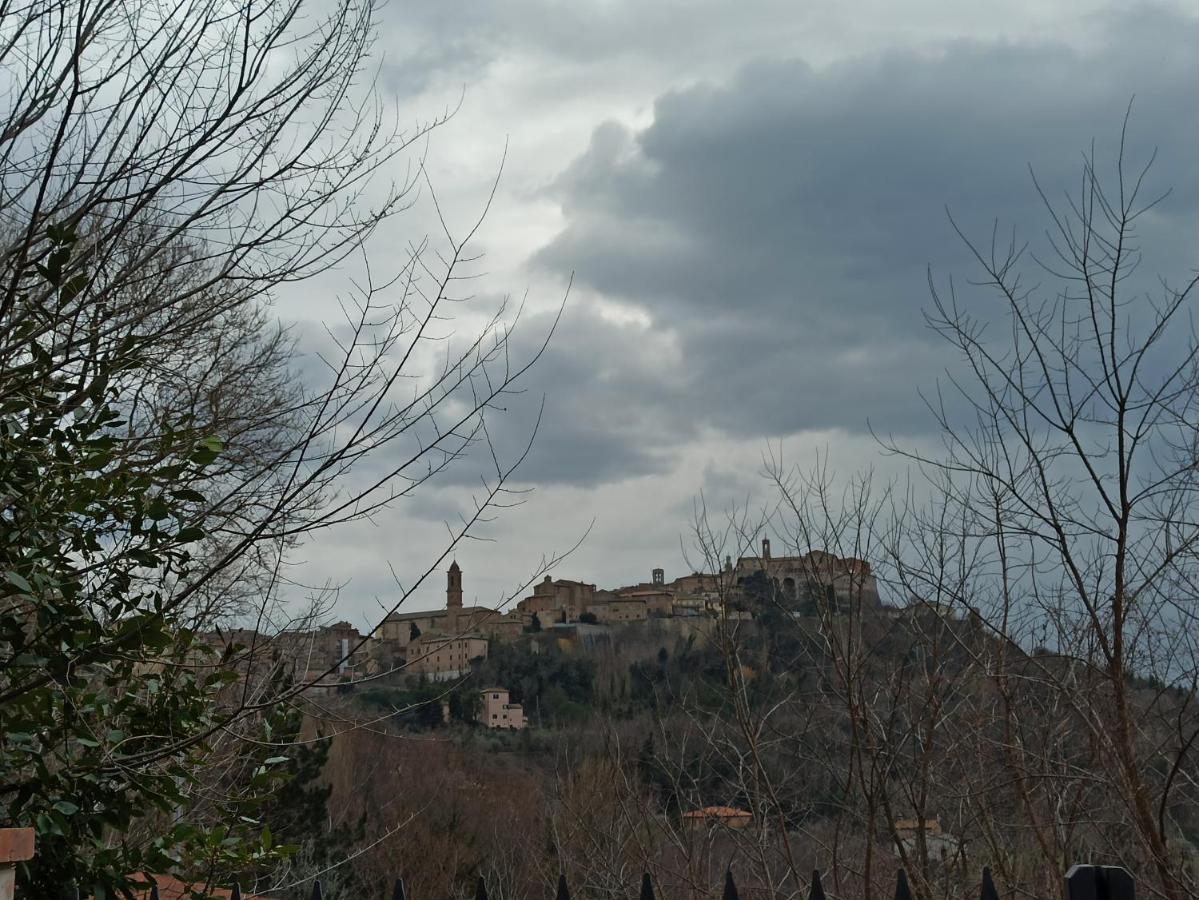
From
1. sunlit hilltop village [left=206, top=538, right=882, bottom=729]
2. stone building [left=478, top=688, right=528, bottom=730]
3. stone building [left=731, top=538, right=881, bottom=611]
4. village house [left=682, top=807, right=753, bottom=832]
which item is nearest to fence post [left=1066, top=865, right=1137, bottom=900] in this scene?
sunlit hilltop village [left=206, top=538, right=882, bottom=729]

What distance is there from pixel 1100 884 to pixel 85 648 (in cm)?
214

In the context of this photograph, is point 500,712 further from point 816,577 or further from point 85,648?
point 85,648

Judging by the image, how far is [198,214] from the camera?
2.96m

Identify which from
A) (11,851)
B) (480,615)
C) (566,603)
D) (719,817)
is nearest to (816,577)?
(719,817)

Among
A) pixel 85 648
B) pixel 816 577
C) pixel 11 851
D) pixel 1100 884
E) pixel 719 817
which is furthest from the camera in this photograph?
pixel 719 817

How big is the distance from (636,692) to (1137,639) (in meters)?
30.8

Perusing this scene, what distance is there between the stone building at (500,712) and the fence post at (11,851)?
39.8 meters

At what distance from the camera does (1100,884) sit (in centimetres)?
175

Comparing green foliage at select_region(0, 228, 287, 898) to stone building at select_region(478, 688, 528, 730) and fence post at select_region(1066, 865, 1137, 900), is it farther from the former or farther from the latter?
stone building at select_region(478, 688, 528, 730)

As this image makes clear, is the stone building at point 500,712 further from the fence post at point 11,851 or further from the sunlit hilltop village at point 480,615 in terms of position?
the fence post at point 11,851

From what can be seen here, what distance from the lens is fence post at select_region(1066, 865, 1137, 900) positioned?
1.74 m

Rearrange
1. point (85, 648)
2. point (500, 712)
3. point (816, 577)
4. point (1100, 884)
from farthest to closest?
point (500, 712)
point (816, 577)
point (85, 648)
point (1100, 884)

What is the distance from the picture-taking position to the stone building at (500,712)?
42.0 metres

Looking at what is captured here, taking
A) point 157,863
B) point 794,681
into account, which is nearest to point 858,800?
point 794,681
